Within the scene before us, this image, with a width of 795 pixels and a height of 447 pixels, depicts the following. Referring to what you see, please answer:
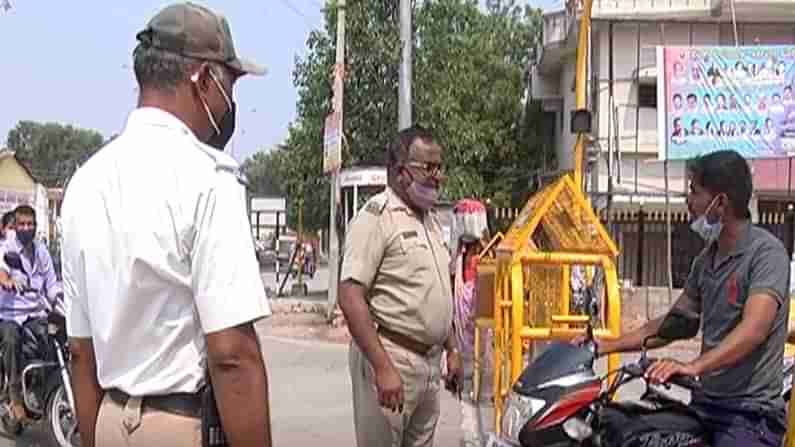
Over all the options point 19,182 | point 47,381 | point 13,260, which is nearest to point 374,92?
point 13,260

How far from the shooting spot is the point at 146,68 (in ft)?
7.79

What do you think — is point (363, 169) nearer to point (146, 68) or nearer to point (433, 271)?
point (433, 271)

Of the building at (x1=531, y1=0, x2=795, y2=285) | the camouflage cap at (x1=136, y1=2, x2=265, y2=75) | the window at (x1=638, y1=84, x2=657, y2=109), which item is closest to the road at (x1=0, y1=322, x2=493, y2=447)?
the camouflage cap at (x1=136, y1=2, x2=265, y2=75)

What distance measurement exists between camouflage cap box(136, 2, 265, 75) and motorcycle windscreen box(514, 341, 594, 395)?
1800 millimetres

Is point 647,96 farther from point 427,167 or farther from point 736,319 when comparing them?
point 736,319

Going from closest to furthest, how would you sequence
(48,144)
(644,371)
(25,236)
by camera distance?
(644,371), (25,236), (48,144)

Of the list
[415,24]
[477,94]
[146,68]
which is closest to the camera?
[146,68]

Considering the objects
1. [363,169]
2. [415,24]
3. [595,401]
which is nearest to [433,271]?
[595,401]

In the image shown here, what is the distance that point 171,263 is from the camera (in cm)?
219

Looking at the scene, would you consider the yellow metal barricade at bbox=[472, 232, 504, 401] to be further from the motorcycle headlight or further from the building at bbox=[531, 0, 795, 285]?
the building at bbox=[531, 0, 795, 285]

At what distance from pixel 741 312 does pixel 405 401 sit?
1.38 meters

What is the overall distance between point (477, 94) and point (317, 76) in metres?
13.0

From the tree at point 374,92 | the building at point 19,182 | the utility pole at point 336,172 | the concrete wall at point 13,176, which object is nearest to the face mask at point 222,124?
the utility pole at point 336,172

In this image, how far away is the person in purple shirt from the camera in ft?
24.9
